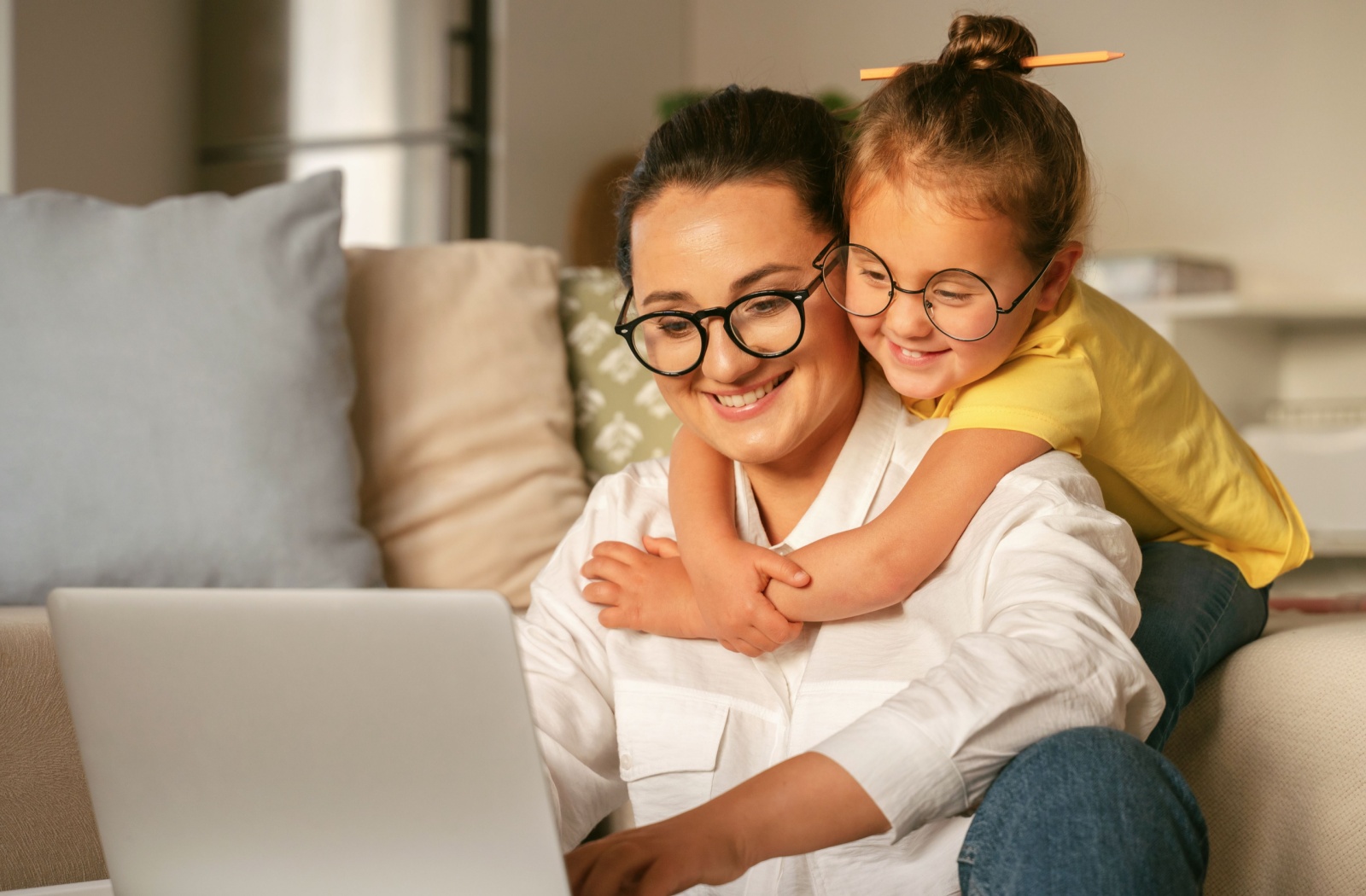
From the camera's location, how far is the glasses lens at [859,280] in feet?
3.16

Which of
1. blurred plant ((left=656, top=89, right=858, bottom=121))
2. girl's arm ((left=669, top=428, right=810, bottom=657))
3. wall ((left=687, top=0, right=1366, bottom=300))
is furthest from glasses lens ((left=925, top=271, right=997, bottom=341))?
wall ((left=687, top=0, right=1366, bottom=300))

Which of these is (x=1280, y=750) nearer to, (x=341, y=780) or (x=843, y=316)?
(x=843, y=316)

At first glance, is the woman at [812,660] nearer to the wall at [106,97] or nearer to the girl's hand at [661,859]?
the girl's hand at [661,859]

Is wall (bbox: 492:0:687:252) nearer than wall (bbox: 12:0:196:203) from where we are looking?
No

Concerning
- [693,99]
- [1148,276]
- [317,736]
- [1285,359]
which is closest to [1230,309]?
[1148,276]

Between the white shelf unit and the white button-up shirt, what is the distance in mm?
1668

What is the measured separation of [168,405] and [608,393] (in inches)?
23.5

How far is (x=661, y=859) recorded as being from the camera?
65 cm

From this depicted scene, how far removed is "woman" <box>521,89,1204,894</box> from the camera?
0.68 meters

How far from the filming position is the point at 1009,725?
0.71 metres

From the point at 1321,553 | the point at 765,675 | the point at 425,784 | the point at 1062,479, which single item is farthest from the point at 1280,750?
the point at 1321,553

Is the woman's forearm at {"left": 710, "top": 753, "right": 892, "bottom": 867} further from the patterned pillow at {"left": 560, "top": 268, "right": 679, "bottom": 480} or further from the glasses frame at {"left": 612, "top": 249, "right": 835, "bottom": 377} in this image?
the patterned pillow at {"left": 560, "top": 268, "right": 679, "bottom": 480}

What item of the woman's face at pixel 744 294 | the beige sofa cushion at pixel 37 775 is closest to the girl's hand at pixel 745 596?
the woman's face at pixel 744 294

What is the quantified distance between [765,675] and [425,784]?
48cm
